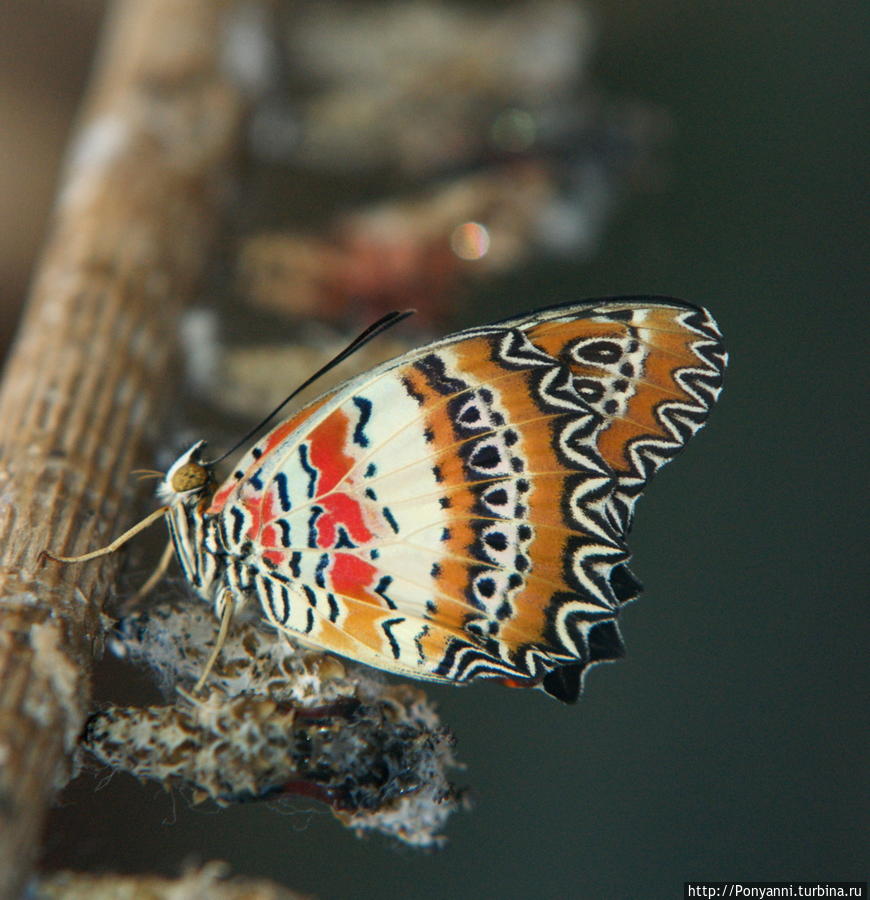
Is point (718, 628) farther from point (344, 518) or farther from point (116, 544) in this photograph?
point (116, 544)

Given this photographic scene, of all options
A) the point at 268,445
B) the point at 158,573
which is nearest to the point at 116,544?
the point at 158,573

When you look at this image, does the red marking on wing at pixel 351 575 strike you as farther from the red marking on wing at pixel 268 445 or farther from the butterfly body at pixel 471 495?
the red marking on wing at pixel 268 445

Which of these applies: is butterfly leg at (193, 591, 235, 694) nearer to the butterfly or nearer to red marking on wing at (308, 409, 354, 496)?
the butterfly

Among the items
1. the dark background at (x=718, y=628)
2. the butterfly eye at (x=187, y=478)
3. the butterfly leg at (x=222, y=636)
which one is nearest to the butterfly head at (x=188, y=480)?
the butterfly eye at (x=187, y=478)

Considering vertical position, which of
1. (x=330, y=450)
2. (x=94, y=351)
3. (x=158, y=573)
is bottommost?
(x=158, y=573)

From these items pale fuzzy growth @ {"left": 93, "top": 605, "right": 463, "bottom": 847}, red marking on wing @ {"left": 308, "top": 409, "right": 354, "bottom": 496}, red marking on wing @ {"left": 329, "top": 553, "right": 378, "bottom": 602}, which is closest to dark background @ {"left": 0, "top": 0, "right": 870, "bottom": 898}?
pale fuzzy growth @ {"left": 93, "top": 605, "right": 463, "bottom": 847}
